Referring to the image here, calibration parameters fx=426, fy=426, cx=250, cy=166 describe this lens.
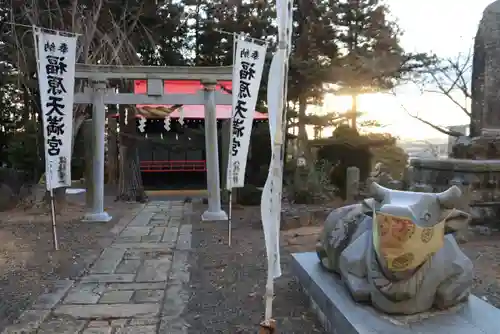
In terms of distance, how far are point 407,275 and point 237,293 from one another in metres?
2.26

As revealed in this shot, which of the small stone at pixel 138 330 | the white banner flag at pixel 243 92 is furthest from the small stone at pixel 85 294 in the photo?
the white banner flag at pixel 243 92

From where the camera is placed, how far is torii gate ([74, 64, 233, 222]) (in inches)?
364

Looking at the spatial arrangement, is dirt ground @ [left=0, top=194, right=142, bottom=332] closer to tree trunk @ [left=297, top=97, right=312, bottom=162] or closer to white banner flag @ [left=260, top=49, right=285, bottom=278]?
white banner flag @ [left=260, top=49, right=285, bottom=278]

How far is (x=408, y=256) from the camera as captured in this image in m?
2.74

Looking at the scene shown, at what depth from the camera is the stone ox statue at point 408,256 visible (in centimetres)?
268

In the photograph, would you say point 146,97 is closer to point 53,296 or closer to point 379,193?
point 53,296

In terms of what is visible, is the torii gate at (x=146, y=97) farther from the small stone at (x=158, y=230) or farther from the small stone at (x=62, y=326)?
the small stone at (x=62, y=326)

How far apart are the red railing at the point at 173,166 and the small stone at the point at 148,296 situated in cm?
1320

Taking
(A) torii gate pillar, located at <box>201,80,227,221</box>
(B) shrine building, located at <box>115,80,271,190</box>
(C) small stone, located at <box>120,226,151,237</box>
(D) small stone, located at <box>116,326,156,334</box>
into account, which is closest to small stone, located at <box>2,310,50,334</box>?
(D) small stone, located at <box>116,326,156,334</box>

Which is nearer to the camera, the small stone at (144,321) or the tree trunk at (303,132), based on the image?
the small stone at (144,321)

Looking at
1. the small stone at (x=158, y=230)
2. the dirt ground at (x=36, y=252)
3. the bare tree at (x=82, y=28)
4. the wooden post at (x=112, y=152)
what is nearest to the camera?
the dirt ground at (x=36, y=252)

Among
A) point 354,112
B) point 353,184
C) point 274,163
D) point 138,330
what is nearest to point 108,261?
point 138,330

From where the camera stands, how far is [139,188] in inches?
523

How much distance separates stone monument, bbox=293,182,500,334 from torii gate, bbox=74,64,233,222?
644cm
